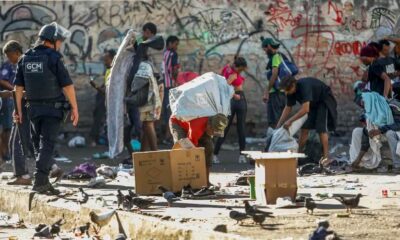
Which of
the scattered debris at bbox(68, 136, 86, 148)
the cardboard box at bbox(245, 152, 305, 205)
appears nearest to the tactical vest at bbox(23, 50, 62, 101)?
the cardboard box at bbox(245, 152, 305, 205)

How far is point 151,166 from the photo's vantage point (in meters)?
12.2

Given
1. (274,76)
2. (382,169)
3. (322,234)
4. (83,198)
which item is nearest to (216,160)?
(274,76)

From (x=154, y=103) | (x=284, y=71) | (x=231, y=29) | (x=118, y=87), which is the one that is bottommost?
(x=154, y=103)

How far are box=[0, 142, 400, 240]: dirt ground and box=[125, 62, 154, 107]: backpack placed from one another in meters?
1.65

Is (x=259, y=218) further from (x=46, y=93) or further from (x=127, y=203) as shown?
(x=46, y=93)

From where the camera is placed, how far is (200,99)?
12.4 metres

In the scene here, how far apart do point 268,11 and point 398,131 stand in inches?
269

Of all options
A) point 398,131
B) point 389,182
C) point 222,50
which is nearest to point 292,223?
point 389,182

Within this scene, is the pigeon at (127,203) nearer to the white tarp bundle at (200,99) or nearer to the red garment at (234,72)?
the white tarp bundle at (200,99)

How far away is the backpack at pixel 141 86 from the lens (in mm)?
15359

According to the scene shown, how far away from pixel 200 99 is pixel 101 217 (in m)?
2.49

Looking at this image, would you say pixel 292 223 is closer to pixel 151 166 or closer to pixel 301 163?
pixel 151 166

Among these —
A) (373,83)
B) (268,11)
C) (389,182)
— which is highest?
(268,11)

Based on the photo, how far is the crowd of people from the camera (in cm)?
1255
